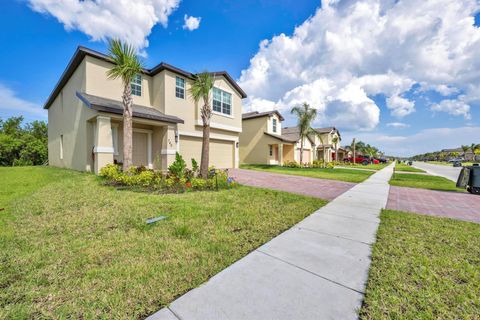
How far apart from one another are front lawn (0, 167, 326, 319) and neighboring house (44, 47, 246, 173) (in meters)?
5.44

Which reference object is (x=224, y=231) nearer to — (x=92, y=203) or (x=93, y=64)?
(x=92, y=203)

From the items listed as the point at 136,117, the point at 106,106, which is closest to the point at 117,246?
the point at 106,106

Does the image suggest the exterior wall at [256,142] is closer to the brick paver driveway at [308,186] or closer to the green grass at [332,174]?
the green grass at [332,174]

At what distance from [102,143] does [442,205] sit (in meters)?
15.0

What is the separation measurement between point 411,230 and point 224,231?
4.26m

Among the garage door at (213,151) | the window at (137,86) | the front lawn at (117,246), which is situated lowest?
the front lawn at (117,246)

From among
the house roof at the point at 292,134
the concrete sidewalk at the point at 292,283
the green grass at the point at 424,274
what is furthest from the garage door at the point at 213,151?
the green grass at the point at 424,274

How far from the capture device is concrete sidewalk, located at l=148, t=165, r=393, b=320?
2.06 metres

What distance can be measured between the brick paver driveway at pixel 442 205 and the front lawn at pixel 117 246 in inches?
119

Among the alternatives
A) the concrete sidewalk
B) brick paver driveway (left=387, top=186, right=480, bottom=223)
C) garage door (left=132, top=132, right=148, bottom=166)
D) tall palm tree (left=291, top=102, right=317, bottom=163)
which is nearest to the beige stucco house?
tall palm tree (left=291, top=102, right=317, bottom=163)

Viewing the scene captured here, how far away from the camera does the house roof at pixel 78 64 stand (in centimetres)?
1133

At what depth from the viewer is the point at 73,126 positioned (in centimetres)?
1309

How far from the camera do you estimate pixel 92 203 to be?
19.3ft

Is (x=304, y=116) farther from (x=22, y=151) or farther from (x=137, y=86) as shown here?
(x=22, y=151)
